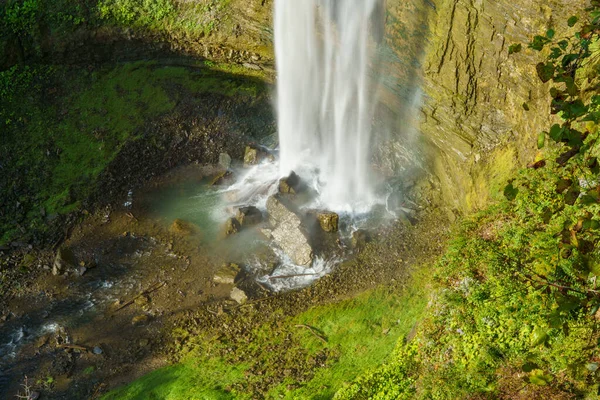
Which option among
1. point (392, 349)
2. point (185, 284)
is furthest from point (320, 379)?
point (185, 284)

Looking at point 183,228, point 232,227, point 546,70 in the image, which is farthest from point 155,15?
point 546,70

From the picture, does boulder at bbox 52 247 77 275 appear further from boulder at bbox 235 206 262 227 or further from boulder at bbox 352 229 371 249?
boulder at bbox 352 229 371 249

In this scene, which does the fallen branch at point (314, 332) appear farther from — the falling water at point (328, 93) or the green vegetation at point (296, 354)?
the falling water at point (328, 93)

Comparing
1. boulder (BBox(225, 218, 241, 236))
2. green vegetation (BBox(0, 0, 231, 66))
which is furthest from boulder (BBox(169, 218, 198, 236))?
green vegetation (BBox(0, 0, 231, 66))

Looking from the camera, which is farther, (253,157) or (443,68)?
(253,157)

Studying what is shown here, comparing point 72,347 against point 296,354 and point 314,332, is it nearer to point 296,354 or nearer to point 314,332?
point 296,354

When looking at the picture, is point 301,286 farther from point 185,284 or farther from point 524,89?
point 524,89
